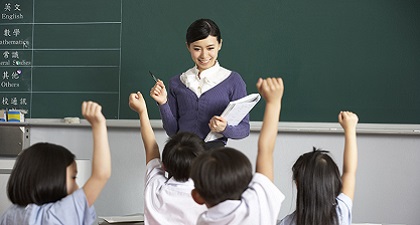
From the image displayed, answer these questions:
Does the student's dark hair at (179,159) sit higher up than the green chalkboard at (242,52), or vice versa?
the green chalkboard at (242,52)

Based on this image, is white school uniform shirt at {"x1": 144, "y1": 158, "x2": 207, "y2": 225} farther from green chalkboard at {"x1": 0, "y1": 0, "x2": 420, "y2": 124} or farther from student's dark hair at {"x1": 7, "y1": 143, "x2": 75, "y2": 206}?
green chalkboard at {"x1": 0, "y1": 0, "x2": 420, "y2": 124}

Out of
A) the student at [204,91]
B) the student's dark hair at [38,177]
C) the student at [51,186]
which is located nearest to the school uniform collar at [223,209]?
the student at [51,186]

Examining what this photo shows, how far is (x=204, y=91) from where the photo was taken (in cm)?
328

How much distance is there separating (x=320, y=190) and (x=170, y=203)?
58cm

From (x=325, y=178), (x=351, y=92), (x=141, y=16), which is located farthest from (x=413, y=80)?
(x=325, y=178)

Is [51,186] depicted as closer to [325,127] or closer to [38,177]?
[38,177]

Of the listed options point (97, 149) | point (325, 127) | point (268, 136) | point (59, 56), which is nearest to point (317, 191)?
point (268, 136)

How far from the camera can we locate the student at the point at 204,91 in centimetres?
323

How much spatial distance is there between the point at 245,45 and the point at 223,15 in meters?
0.25

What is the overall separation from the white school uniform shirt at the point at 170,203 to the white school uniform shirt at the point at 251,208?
61 centimetres

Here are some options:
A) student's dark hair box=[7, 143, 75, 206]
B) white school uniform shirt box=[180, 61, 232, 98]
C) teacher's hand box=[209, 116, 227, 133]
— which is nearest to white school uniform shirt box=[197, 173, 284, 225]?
student's dark hair box=[7, 143, 75, 206]

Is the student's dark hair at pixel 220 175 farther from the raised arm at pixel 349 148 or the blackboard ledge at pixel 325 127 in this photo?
the blackboard ledge at pixel 325 127

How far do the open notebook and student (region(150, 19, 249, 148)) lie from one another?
40mm

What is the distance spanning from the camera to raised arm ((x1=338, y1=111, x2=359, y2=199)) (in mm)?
2236
